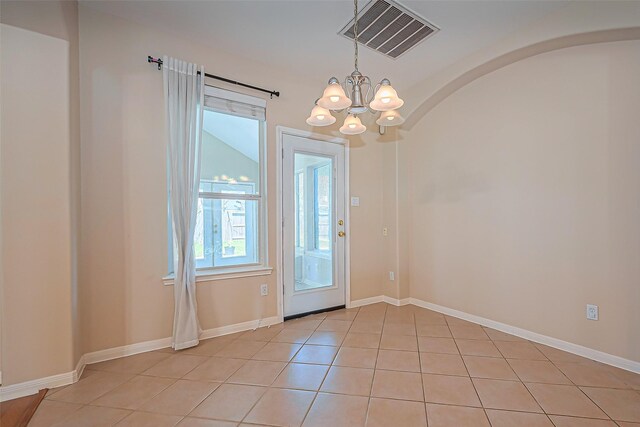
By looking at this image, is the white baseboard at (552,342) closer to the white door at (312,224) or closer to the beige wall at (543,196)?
the beige wall at (543,196)

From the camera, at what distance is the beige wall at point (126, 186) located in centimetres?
228

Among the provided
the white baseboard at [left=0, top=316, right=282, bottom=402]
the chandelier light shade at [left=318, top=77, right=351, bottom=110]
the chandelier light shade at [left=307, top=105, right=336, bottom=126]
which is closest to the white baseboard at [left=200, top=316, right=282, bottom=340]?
the white baseboard at [left=0, top=316, right=282, bottom=402]

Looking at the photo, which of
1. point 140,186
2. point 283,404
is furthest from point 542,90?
point 140,186

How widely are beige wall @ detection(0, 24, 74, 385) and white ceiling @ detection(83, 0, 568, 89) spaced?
0.75 metres

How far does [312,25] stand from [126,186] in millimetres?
2032

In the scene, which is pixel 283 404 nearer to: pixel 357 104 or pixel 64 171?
pixel 357 104

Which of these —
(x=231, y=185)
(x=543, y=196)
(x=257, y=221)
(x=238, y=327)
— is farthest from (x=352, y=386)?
(x=543, y=196)

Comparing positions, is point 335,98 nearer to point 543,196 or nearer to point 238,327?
point 543,196

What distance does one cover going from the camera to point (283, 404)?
1.77 metres

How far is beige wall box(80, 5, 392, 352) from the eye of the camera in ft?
7.47

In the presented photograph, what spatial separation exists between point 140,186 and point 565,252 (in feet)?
11.8

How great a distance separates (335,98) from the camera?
70.3 inches

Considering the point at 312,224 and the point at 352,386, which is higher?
the point at 312,224

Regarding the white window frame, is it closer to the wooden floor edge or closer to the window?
the window
